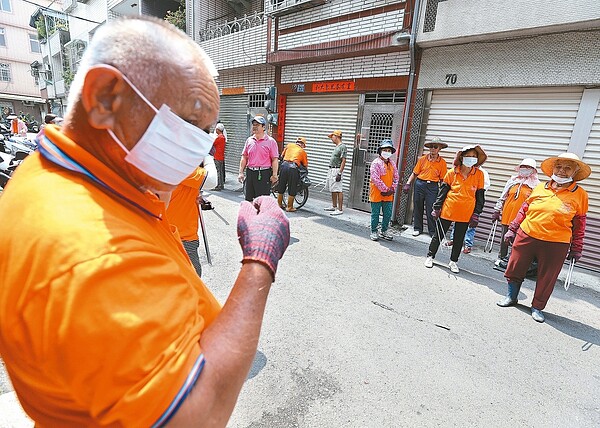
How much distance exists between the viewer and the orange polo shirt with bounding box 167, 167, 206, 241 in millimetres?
2828

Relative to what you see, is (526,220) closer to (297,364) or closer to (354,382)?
(354,382)

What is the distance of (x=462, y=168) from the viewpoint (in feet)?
16.7

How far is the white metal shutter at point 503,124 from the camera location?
5.66m

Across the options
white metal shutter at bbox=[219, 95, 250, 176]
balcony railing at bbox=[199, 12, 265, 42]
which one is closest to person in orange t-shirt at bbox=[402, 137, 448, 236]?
white metal shutter at bbox=[219, 95, 250, 176]

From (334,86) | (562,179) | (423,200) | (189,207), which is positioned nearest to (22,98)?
(334,86)

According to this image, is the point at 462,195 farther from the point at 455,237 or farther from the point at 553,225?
the point at 553,225

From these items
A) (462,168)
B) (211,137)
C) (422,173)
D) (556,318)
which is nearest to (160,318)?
(211,137)

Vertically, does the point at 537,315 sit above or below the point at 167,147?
below

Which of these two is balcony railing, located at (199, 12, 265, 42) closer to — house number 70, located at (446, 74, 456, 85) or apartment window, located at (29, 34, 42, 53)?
house number 70, located at (446, 74, 456, 85)

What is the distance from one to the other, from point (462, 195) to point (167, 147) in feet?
16.1

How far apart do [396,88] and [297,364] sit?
653 cm

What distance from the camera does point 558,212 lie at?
12.4 feet

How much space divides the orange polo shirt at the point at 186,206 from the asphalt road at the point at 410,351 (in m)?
1.27

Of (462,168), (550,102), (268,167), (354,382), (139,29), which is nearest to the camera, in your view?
(139,29)
